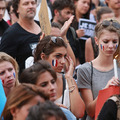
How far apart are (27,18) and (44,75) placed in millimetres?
2064

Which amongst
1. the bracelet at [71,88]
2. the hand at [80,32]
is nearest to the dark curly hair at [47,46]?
the bracelet at [71,88]

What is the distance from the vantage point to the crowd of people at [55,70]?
2.45 meters

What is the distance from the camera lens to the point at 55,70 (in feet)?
12.8

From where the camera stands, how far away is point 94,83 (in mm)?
3947

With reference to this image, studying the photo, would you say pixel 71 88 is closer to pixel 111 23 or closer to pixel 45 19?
pixel 111 23

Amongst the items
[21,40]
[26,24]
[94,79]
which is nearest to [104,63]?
[94,79]

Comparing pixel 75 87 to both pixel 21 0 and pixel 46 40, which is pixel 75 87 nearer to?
pixel 46 40

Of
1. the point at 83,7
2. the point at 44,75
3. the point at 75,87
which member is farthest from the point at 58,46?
the point at 83,7

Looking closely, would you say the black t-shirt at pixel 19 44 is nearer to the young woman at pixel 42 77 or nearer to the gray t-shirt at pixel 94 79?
the gray t-shirt at pixel 94 79

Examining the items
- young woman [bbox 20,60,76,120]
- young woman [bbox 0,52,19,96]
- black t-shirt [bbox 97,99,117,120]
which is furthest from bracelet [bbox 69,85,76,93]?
black t-shirt [bbox 97,99,117,120]

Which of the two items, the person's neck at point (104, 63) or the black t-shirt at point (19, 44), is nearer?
the person's neck at point (104, 63)

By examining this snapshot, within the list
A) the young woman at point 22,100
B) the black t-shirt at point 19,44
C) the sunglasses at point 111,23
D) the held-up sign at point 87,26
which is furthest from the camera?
the held-up sign at point 87,26

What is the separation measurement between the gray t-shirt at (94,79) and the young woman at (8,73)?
0.75 meters

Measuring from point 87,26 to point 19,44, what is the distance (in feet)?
5.40
